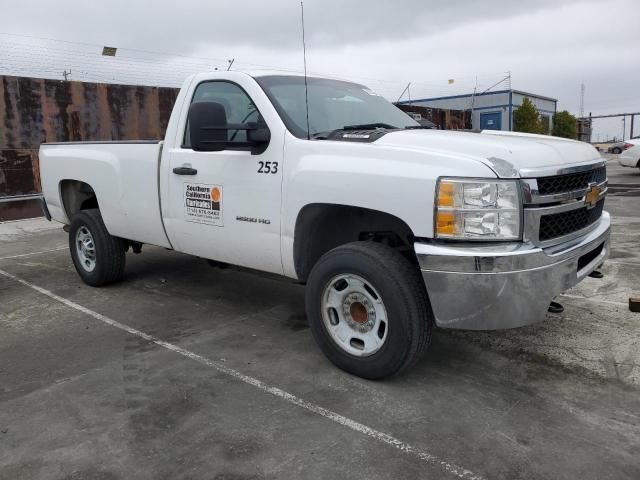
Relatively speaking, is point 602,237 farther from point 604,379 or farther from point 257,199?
point 257,199

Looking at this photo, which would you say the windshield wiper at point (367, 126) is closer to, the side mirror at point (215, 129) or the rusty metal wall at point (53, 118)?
the side mirror at point (215, 129)

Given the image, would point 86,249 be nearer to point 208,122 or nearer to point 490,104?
point 208,122

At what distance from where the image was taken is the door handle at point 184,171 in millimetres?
4386

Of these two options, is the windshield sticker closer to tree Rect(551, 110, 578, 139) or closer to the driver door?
the driver door

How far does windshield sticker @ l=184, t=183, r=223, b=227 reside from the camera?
4.26 meters

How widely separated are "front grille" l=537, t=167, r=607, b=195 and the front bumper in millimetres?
352

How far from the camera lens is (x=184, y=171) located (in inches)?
175

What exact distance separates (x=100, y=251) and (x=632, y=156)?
17.8 m

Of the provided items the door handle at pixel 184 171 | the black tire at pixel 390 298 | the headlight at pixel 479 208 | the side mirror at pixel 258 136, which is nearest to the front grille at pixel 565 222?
the headlight at pixel 479 208

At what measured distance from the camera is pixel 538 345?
411 cm

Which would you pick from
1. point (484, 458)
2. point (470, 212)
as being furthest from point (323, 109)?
point (484, 458)

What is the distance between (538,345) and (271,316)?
2.22m

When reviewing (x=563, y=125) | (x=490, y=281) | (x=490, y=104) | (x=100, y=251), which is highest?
(x=490, y=104)

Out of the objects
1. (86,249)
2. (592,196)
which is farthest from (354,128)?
(86,249)
